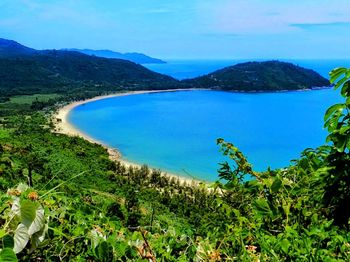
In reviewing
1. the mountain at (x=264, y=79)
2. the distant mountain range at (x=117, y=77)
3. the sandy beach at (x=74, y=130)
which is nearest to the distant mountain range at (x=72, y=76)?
the distant mountain range at (x=117, y=77)

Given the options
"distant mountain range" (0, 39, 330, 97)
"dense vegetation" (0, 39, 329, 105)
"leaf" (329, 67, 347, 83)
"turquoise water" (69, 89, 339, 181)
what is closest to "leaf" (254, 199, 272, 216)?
"leaf" (329, 67, 347, 83)

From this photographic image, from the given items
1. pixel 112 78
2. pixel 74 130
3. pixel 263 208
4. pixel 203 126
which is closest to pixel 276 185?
pixel 263 208

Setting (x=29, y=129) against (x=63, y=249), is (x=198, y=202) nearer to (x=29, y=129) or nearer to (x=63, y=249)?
(x=63, y=249)

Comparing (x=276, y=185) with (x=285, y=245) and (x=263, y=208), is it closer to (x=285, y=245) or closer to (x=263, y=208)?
(x=263, y=208)

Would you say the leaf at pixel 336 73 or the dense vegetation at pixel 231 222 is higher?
the leaf at pixel 336 73

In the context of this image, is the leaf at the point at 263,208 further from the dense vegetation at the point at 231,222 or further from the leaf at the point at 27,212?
the leaf at the point at 27,212

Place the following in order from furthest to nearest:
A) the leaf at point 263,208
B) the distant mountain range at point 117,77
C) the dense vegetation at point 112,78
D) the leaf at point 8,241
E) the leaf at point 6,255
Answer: the distant mountain range at point 117,77 → the dense vegetation at point 112,78 → the leaf at point 263,208 → the leaf at point 8,241 → the leaf at point 6,255
